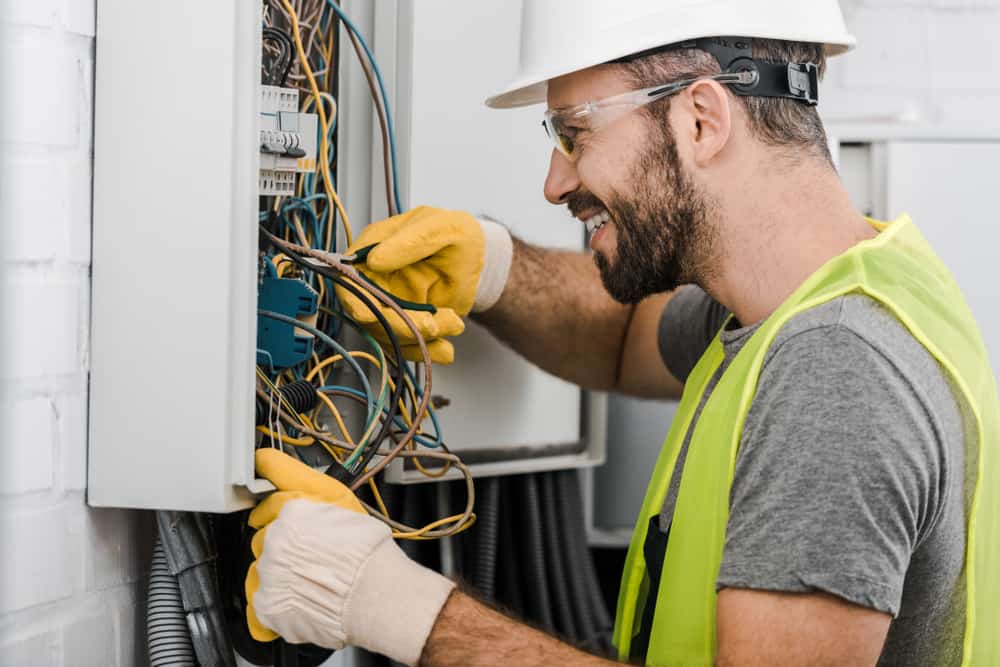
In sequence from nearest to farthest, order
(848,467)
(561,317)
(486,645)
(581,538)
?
(848,467)
(486,645)
(561,317)
(581,538)

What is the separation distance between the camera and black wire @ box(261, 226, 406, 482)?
119cm

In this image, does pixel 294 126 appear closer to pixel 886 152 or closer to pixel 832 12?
pixel 832 12

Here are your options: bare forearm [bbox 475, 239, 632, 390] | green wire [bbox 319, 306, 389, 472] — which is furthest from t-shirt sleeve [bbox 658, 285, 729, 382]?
green wire [bbox 319, 306, 389, 472]

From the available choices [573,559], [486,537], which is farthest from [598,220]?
[573,559]

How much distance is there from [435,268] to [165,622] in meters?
0.55

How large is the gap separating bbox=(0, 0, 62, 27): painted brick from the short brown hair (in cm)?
58

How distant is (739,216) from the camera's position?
1.18 metres

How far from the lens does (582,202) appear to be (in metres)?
1.31

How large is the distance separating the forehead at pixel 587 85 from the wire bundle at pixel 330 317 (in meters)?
0.23

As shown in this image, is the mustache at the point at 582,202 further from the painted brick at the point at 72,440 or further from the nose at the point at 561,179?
the painted brick at the point at 72,440

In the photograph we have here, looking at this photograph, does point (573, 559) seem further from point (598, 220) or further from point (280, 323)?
point (280, 323)

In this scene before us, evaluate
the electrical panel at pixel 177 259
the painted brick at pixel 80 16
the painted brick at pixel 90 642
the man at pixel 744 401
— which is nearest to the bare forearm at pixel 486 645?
the man at pixel 744 401

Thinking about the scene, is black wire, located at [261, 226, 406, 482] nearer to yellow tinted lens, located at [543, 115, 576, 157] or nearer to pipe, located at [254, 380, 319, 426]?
pipe, located at [254, 380, 319, 426]

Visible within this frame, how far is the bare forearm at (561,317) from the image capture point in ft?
5.19
